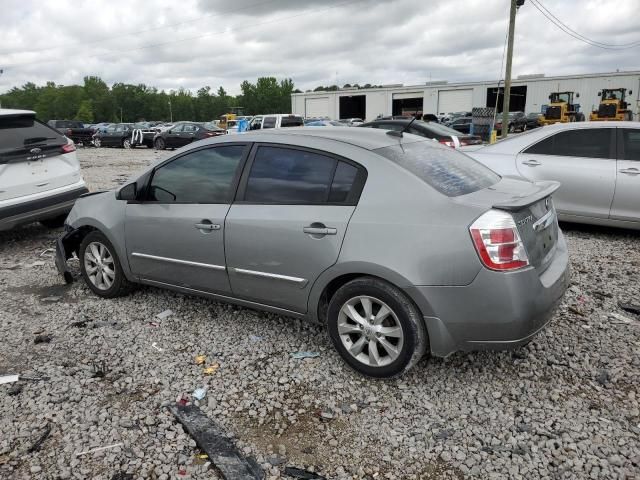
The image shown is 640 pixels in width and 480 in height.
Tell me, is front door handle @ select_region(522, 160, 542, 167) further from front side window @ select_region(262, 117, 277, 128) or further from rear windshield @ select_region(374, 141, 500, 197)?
front side window @ select_region(262, 117, 277, 128)

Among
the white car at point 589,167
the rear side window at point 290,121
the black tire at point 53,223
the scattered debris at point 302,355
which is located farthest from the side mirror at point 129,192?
the rear side window at point 290,121

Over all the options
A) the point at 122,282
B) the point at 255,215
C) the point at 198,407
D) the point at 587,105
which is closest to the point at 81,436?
the point at 198,407

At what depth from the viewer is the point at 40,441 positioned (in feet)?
9.31

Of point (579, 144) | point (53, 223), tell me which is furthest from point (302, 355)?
point (53, 223)

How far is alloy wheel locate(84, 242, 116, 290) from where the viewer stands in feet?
15.8

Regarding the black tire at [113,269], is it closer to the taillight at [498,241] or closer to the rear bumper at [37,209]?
the rear bumper at [37,209]

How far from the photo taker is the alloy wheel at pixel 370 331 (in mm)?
3219

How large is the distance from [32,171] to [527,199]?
5.94 m

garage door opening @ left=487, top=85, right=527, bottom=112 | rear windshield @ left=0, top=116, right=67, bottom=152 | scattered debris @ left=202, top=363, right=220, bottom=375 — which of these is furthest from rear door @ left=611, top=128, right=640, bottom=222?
garage door opening @ left=487, top=85, right=527, bottom=112

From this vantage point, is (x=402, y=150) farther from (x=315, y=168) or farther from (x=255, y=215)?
(x=255, y=215)

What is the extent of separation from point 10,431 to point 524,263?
10.2 ft

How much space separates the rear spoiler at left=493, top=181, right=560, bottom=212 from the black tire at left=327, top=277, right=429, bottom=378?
0.80 meters

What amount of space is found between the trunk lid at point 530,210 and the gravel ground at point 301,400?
85 cm

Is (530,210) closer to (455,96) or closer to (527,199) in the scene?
(527,199)
